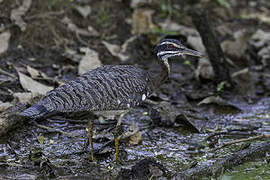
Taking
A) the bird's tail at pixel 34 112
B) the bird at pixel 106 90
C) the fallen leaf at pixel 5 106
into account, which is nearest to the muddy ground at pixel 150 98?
the fallen leaf at pixel 5 106

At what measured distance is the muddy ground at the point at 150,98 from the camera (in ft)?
18.6

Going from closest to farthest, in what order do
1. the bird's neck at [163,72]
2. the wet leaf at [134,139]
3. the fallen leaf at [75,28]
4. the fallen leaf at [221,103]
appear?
the wet leaf at [134,139]
the bird's neck at [163,72]
the fallen leaf at [221,103]
the fallen leaf at [75,28]

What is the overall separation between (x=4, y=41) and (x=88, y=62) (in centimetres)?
156

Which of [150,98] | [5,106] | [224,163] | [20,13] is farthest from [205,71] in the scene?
[5,106]

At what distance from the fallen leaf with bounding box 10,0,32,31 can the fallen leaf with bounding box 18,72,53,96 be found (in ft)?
4.78

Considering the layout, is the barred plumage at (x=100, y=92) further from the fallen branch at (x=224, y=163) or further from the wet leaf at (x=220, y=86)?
the wet leaf at (x=220, y=86)

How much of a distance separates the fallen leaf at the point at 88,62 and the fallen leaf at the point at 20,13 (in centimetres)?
129

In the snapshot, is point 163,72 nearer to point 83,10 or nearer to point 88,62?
point 88,62

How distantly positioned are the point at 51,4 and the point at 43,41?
0.84 meters

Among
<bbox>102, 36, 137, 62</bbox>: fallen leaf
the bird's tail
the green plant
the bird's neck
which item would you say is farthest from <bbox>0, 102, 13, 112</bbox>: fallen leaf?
the green plant

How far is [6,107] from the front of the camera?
620 centimetres

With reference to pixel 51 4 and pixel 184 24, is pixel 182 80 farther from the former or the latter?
pixel 51 4

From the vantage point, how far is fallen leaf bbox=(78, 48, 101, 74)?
787cm

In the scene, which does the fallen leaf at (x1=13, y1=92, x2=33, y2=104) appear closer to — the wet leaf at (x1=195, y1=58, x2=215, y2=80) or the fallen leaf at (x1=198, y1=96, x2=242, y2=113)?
the fallen leaf at (x1=198, y1=96, x2=242, y2=113)
